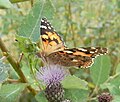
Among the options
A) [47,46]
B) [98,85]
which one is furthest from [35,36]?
[98,85]

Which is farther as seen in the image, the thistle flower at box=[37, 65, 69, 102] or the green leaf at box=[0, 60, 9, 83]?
the thistle flower at box=[37, 65, 69, 102]

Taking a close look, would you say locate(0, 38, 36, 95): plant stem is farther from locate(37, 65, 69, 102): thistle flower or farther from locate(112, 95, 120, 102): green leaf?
locate(112, 95, 120, 102): green leaf

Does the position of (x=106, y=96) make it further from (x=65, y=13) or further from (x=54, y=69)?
(x=65, y=13)

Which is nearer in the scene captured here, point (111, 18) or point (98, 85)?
point (98, 85)

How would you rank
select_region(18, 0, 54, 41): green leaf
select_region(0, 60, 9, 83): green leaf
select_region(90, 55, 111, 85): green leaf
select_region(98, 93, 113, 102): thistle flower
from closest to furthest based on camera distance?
select_region(0, 60, 9, 83): green leaf < select_region(18, 0, 54, 41): green leaf < select_region(98, 93, 113, 102): thistle flower < select_region(90, 55, 111, 85): green leaf

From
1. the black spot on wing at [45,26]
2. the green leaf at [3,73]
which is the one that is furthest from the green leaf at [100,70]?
the green leaf at [3,73]

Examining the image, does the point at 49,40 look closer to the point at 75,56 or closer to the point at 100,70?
the point at 75,56

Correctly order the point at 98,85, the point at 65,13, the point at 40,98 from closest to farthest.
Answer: the point at 40,98 < the point at 98,85 < the point at 65,13

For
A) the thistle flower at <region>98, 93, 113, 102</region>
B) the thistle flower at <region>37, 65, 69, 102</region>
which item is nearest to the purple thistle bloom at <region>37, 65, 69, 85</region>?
the thistle flower at <region>37, 65, 69, 102</region>
